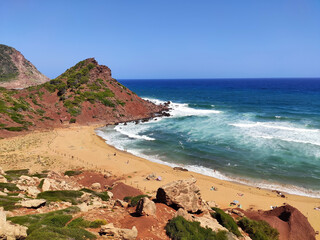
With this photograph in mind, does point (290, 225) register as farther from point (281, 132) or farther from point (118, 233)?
point (281, 132)

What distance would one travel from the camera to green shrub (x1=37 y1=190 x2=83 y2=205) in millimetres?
17170

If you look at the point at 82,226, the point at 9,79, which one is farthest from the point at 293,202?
the point at 9,79

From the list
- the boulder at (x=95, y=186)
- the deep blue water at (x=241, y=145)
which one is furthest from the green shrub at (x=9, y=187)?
the deep blue water at (x=241, y=145)

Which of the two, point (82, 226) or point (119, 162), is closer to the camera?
point (82, 226)

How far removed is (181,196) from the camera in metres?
15.7

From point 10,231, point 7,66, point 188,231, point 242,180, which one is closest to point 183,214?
point 188,231

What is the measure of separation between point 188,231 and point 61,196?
1202cm

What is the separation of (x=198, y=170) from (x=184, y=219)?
62.7 feet

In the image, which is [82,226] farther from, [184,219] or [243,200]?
[243,200]

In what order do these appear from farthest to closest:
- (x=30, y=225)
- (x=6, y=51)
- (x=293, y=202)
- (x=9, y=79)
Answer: (x=6, y=51), (x=9, y=79), (x=293, y=202), (x=30, y=225)

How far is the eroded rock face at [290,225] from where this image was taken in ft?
55.5

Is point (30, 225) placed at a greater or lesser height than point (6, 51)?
lesser

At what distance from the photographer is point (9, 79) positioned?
126000mm

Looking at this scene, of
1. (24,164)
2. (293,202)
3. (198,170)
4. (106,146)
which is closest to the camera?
(293,202)
